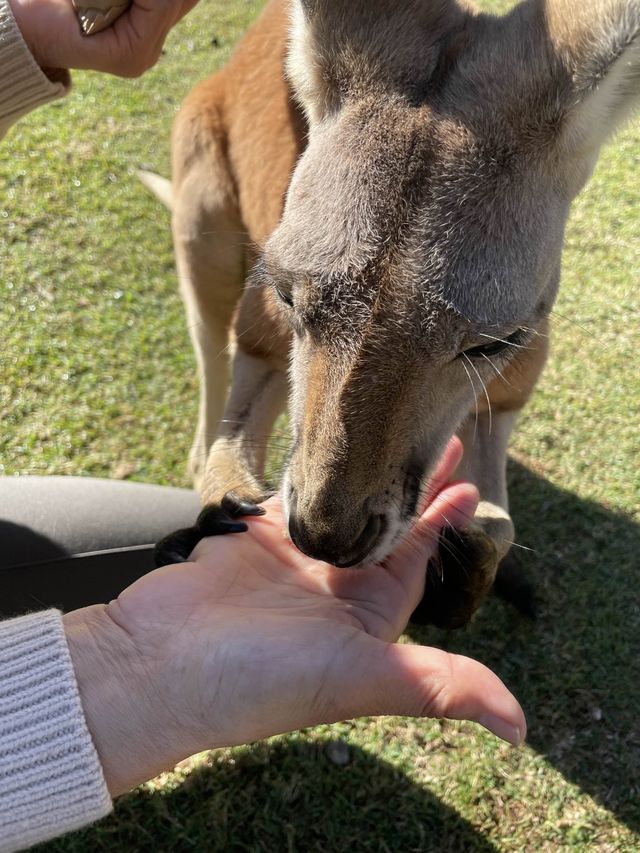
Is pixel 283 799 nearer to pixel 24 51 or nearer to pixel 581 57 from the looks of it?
pixel 581 57

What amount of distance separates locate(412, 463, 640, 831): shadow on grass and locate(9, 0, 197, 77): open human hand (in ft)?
6.86

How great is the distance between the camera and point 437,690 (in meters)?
1.32

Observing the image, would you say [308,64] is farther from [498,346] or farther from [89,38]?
[89,38]

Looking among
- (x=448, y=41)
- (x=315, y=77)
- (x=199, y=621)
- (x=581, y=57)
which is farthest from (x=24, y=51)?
(x=199, y=621)

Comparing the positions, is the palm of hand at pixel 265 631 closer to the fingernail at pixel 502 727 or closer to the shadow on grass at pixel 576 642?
the fingernail at pixel 502 727

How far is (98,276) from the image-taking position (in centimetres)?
382

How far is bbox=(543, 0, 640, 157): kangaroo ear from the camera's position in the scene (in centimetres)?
139

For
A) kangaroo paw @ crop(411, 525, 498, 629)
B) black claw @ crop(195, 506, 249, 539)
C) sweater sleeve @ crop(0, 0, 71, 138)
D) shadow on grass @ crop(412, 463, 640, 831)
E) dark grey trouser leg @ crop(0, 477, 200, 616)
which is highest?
sweater sleeve @ crop(0, 0, 71, 138)

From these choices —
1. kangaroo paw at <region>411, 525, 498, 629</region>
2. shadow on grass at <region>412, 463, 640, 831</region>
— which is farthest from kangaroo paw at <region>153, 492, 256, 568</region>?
shadow on grass at <region>412, 463, 640, 831</region>

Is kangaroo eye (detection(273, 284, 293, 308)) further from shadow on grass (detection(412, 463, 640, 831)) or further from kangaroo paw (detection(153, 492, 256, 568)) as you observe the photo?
shadow on grass (detection(412, 463, 640, 831))

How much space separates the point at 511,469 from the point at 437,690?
1985 mm

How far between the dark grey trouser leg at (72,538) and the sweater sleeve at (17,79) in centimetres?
113

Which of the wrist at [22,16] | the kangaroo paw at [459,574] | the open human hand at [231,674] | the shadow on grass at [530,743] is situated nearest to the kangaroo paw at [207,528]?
the open human hand at [231,674]

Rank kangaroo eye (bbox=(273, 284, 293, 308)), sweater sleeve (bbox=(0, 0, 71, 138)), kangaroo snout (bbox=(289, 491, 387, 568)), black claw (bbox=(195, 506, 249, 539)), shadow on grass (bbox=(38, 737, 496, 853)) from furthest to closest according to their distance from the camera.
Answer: shadow on grass (bbox=(38, 737, 496, 853))
sweater sleeve (bbox=(0, 0, 71, 138))
black claw (bbox=(195, 506, 249, 539))
kangaroo eye (bbox=(273, 284, 293, 308))
kangaroo snout (bbox=(289, 491, 387, 568))
